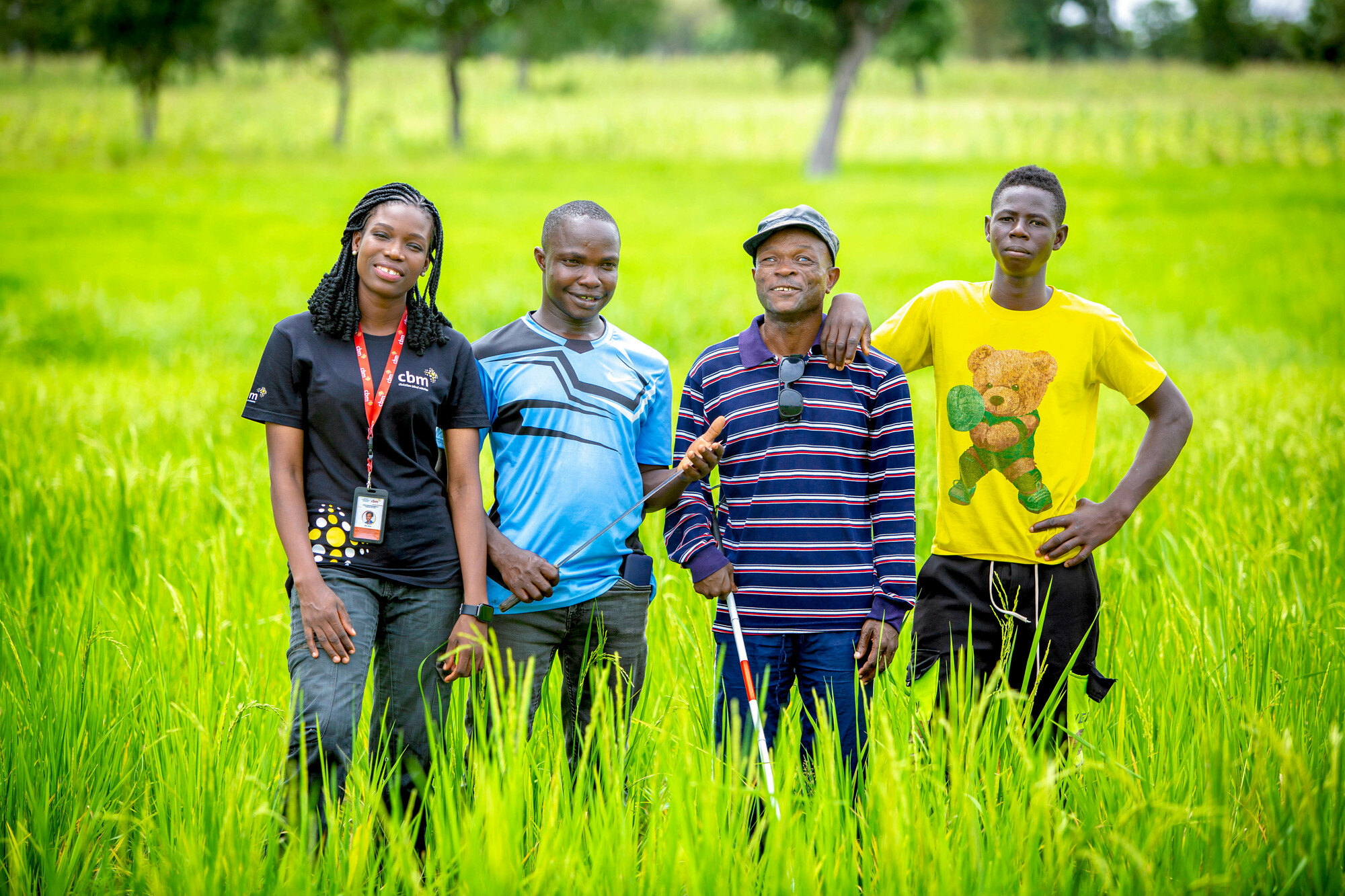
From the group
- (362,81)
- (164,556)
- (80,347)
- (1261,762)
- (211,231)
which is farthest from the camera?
(362,81)

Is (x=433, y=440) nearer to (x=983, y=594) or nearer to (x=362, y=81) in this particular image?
(x=983, y=594)

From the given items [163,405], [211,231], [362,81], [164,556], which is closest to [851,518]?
[164,556]

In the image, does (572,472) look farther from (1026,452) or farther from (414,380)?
(1026,452)

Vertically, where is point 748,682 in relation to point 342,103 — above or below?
below

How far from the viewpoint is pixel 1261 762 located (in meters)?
2.20

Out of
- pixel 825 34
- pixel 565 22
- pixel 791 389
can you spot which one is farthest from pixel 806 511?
pixel 565 22

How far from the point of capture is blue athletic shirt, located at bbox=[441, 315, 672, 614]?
8.85 feet

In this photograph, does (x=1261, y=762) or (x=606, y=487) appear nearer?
(x=1261, y=762)

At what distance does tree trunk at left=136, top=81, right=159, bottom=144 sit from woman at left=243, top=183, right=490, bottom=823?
33.6 meters

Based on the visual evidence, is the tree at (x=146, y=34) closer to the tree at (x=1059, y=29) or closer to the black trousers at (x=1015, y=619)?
the black trousers at (x=1015, y=619)

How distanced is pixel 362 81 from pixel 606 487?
49311 mm

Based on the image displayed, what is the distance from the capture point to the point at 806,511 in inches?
102

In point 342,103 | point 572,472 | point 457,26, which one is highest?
point 457,26

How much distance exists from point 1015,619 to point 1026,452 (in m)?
0.50
